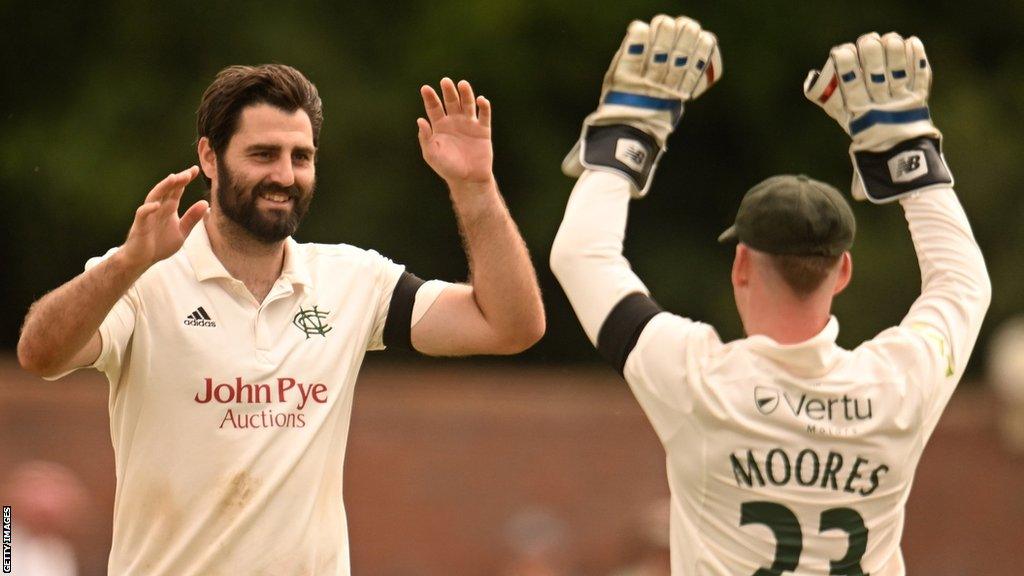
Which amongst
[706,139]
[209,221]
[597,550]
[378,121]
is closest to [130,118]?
[378,121]

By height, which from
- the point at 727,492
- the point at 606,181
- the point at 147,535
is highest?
the point at 606,181

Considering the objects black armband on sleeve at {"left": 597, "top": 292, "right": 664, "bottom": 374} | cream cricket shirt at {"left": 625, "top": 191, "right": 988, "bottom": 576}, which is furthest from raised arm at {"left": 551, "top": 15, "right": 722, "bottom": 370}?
cream cricket shirt at {"left": 625, "top": 191, "right": 988, "bottom": 576}

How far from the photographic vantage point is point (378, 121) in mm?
16281

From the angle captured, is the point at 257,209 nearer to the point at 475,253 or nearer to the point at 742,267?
the point at 475,253

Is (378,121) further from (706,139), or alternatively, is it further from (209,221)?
(209,221)

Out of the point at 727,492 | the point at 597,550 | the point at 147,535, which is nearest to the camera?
the point at 727,492

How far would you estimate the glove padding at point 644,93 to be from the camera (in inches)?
185

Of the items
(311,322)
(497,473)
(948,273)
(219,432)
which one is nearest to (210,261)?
(311,322)

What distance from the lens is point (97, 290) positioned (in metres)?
5.02

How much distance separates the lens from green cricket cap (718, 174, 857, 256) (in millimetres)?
4469

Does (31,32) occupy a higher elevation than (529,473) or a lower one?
higher

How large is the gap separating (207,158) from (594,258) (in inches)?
68.0

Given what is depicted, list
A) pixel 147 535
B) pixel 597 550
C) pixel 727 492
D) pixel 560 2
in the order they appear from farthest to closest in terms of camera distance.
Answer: pixel 560 2 < pixel 597 550 < pixel 147 535 < pixel 727 492

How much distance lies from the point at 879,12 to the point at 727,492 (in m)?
12.7
